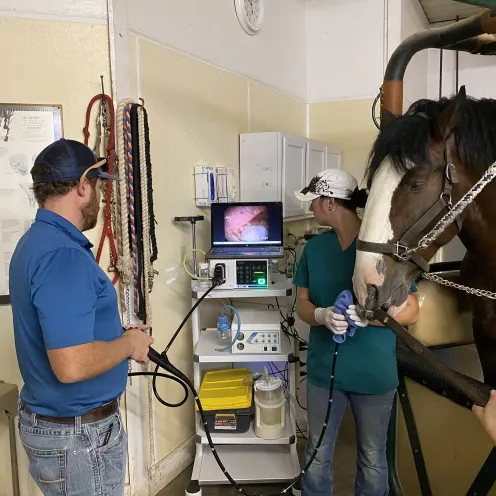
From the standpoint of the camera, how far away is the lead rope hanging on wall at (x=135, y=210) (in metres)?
1.98

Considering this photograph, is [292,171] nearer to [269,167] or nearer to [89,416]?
[269,167]

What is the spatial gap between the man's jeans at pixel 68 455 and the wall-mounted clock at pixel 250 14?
8.72 ft

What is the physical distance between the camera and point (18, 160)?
1887mm

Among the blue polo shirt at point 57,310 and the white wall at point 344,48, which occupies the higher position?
the white wall at point 344,48

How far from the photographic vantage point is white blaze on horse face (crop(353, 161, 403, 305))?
1.16 meters

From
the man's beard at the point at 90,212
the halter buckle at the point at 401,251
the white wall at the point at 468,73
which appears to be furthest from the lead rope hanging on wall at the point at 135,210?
the white wall at the point at 468,73

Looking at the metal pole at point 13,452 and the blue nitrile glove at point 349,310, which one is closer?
the blue nitrile glove at point 349,310

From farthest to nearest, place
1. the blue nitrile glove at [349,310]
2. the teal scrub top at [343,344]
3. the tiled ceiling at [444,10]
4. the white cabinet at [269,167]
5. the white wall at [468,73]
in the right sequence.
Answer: the white wall at [468,73], the tiled ceiling at [444,10], the white cabinet at [269,167], the teal scrub top at [343,344], the blue nitrile glove at [349,310]

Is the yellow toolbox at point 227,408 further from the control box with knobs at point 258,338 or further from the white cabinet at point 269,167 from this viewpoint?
the white cabinet at point 269,167

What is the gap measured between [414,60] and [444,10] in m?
0.76

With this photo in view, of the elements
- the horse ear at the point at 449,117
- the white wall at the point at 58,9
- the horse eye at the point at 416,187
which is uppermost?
the white wall at the point at 58,9

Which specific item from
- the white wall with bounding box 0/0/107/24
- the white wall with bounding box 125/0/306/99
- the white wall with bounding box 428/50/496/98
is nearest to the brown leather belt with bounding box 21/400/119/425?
the white wall with bounding box 0/0/107/24

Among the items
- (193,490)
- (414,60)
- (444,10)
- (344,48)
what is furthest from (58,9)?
(444,10)

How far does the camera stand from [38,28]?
186 centimetres
